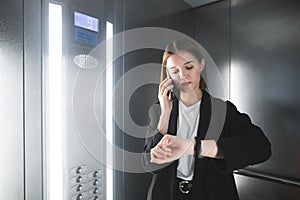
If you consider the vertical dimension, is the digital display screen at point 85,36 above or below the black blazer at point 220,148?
above

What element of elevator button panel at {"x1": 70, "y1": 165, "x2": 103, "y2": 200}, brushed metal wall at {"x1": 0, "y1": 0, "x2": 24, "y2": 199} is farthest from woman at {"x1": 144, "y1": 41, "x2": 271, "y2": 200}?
brushed metal wall at {"x1": 0, "y1": 0, "x2": 24, "y2": 199}

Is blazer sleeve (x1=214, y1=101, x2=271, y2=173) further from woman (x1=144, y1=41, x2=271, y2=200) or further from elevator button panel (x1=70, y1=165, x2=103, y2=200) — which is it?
elevator button panel (x1=70, y1=165, x2=103, y2=200)

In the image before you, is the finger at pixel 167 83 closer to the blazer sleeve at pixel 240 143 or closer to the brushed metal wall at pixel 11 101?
the blazer sleeve at pixel 240 143

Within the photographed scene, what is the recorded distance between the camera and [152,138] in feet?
1.99

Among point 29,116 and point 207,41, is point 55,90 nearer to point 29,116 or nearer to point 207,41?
point 29,116

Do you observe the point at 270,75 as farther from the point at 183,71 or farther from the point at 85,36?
the point at 85,36

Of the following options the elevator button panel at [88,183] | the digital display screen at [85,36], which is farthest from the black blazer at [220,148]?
the digital display screen at [85,36]

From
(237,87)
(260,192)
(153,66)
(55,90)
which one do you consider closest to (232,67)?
(237,87)

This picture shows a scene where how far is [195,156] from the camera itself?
1.93 ft

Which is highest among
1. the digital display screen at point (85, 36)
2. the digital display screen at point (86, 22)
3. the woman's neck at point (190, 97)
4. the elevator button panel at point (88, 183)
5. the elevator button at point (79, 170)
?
the digital display screen at point (86, 22)

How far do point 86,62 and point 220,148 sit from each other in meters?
0.41

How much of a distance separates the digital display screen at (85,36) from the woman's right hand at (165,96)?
0.20 metres

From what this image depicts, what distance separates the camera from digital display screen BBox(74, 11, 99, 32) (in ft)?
1.96

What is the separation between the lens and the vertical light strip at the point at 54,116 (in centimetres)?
59
